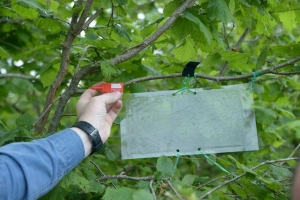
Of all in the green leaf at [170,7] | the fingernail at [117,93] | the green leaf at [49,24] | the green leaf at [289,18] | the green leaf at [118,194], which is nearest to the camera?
the green leaf at [118,194]

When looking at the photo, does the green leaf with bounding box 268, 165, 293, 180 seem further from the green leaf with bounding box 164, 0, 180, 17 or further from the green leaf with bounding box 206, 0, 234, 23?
the green leaf with bounding box 164, 0, 180, 17

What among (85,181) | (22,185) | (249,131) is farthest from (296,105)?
(22,185)

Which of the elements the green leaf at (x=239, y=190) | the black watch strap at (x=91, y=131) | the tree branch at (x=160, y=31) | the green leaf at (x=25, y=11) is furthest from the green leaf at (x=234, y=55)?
the green leaf at (x=25, y=11)

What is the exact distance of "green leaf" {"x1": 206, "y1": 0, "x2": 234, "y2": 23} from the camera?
1744mm

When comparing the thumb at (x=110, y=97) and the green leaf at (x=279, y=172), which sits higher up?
the thumb at (x=110, y=97)

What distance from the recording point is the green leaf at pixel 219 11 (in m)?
1.74

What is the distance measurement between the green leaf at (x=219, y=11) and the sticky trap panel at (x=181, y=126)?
1.05 ft

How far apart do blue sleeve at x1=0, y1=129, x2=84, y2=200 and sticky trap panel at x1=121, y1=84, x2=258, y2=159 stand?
1.31ft

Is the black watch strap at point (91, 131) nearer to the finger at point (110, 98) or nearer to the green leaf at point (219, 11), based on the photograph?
the finger at point (110, 98)

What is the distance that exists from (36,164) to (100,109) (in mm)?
330

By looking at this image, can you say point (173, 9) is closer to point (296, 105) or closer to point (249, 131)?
point (249, 131)

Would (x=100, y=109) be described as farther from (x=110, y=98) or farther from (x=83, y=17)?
(x=83, y=17)

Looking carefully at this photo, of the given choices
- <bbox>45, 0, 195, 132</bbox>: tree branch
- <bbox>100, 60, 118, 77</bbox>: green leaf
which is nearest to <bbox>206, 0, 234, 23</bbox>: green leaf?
<bbox>45, 0, 195, 132</bbox>: tree branch

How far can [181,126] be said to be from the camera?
6.06 ft
